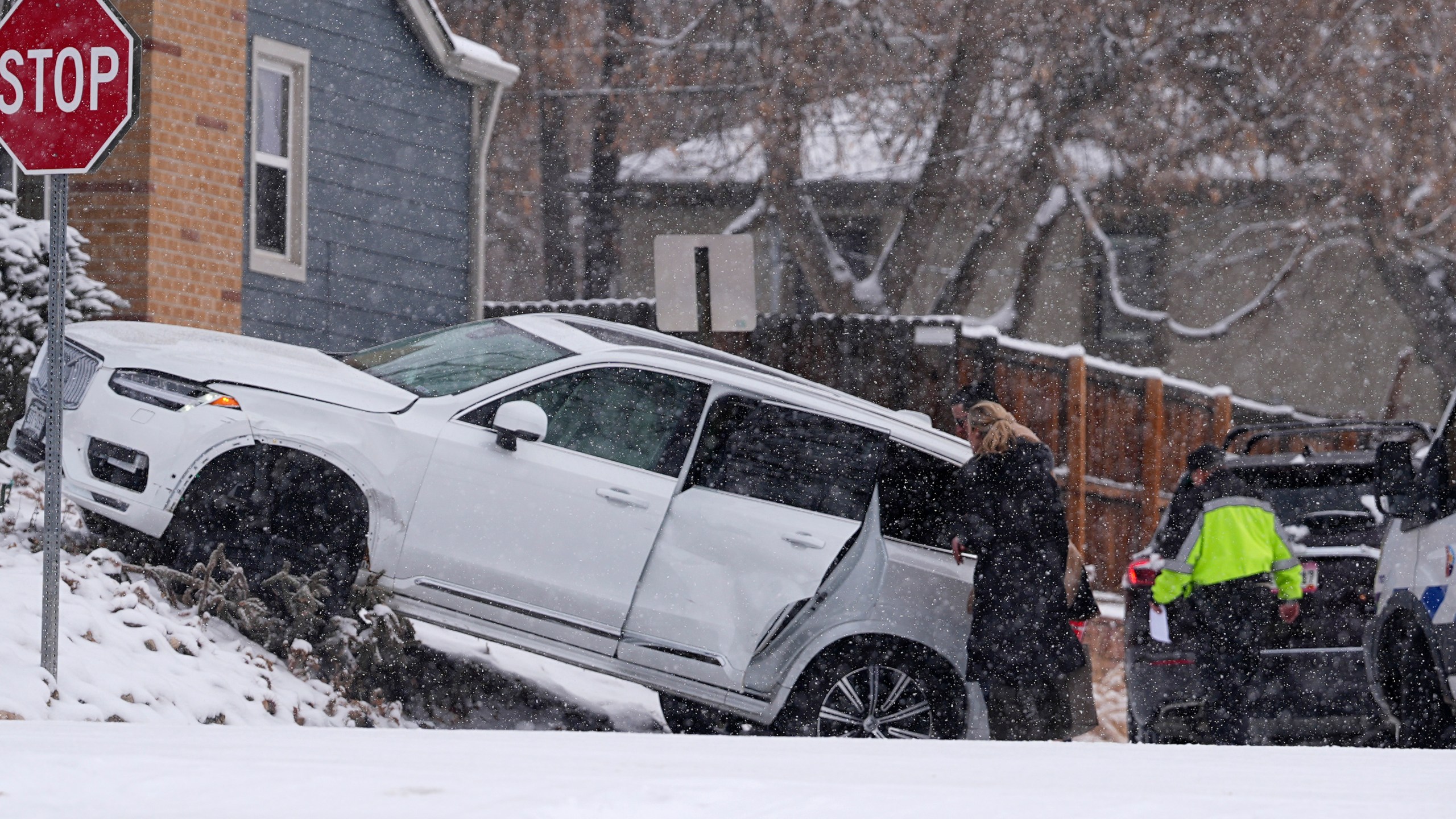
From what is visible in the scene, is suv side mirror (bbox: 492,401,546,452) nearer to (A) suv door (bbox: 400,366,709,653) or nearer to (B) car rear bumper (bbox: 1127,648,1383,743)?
(A) suv door (bbox: 400,366,709,653)

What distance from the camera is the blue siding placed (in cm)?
1444

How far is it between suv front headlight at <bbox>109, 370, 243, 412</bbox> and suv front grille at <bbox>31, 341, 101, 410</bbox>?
0.62 feet

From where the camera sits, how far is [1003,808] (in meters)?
3.91

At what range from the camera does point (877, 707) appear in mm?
8703

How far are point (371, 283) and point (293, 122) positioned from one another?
140cm

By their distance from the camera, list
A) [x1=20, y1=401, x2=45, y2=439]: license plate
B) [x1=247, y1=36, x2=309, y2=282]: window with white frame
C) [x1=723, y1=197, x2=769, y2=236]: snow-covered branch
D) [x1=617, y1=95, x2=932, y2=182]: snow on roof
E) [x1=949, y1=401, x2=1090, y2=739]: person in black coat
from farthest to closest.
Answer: [x1=723, y1=197, x2=769, y2=236]: snow-covered branch < [x1=617, y1=95, x2=932, y2=182]: snow on roof < [x1=247, y1=36, x2=309, y2=282]: window with white frame < [x1=20, y1=401, x2=45, y2=439]: license plate < [x1=949, y1=401, x2=1090, y2=739]: person in black coat

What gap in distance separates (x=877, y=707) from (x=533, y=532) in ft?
5.75

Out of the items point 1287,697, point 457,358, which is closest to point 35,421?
point 457,358

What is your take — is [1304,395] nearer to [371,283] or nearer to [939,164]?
[939,164]

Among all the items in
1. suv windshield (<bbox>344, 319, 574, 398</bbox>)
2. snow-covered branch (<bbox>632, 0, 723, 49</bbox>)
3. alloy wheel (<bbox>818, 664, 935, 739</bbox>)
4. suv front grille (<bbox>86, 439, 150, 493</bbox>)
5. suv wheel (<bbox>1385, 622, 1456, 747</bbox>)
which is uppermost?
snow-covered branch (<bbox>632, 0, 723, 49</bbox>)

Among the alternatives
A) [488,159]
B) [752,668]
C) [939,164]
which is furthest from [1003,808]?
[488,159]

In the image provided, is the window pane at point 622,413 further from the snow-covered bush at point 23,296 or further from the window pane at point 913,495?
the snow-covered bush at point 23,296

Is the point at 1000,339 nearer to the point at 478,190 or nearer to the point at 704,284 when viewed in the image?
the point at 704,284

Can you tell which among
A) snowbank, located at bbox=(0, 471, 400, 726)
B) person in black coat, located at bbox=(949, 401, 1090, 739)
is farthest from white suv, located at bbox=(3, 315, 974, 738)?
snowbank, located at bbox=(0, 471, 400, 726)
